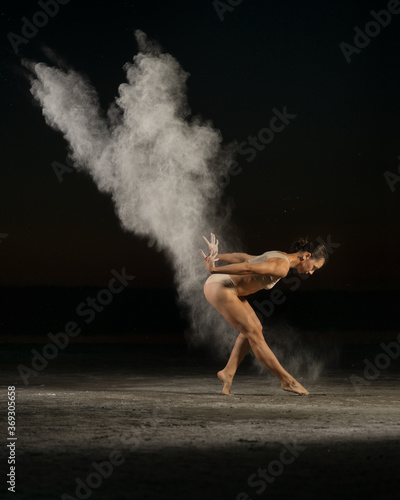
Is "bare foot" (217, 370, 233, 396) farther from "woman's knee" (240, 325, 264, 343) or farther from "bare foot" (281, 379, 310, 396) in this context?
"bare foot" (281, 379, 310, 396)

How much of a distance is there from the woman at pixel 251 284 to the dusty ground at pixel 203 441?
1.24 ft

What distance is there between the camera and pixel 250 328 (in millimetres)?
10391

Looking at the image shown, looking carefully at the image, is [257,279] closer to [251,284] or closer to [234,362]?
[251,284]

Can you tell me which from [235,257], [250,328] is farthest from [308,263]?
[250,328]

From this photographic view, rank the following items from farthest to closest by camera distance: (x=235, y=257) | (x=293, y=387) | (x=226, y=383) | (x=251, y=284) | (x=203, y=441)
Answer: (x=235, y=257)
(x=251, y=284)
(x=226, y=383)
(x=293, y=387)
(x=203, y=441)

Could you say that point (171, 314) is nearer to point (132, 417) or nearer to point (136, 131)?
point (136, 131)

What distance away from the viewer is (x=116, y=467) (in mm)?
5684

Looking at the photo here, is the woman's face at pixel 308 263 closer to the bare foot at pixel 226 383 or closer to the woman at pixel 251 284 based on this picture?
the woman at pixel 251 284

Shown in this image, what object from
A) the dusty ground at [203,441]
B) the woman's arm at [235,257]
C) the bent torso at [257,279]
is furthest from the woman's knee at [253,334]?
the woman's arm at [235,257]

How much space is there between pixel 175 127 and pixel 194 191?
4.03ft

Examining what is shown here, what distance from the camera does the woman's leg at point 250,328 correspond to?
33.9 ft

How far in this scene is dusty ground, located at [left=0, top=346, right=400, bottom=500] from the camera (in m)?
5.13

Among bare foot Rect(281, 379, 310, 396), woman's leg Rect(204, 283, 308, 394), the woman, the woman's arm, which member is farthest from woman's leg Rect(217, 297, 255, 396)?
bare foot Rect(281, 379, 310, 396)

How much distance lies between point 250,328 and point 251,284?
0.59 meters
